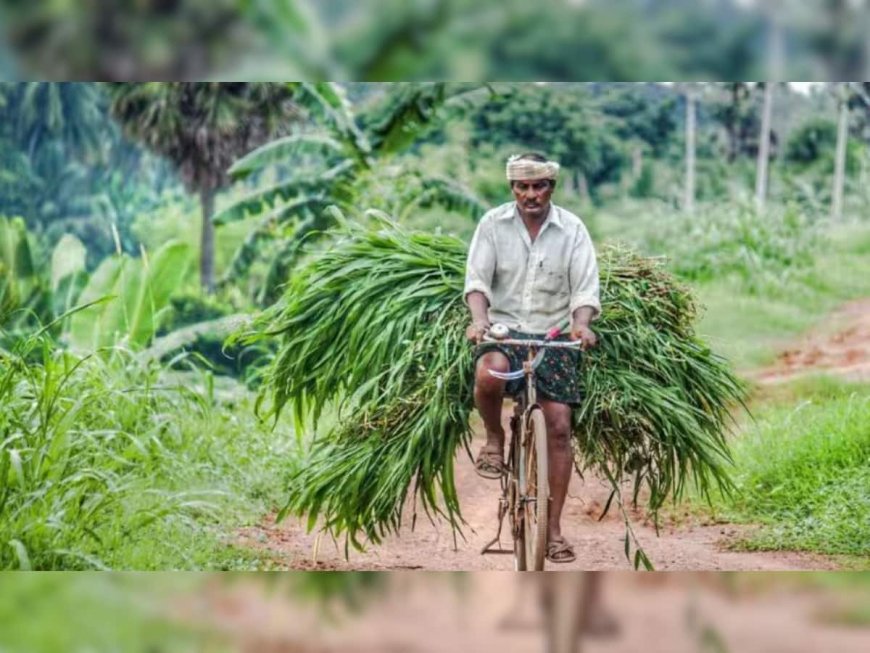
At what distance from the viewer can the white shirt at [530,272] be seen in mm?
6254

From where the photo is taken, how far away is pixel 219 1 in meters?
6.58

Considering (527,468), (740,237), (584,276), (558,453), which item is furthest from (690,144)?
(527,468)

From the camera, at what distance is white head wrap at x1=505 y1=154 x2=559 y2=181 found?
6.36 m

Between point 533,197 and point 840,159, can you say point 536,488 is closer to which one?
point 533,197

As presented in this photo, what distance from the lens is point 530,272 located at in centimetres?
626

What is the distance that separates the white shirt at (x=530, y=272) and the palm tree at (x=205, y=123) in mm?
1048

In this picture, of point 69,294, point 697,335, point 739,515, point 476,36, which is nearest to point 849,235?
point 697,335

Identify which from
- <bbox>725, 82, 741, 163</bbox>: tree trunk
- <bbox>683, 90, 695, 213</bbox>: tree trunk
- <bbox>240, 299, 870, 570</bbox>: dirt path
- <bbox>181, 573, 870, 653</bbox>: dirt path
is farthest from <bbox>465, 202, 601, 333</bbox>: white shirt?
<bbox>181, 573, 870, 653</bbox>: dirt path

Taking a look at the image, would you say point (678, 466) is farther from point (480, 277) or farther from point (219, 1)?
point (219, 1)

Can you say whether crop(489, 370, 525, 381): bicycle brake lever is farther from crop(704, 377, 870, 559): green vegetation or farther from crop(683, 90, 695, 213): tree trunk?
crop(683, 90, 695, 213): tree trunk

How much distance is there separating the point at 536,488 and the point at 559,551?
38cm

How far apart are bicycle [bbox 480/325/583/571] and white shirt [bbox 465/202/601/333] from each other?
0.12 meters

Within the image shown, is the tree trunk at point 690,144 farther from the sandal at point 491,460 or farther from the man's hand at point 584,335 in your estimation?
the sandal at point 491,460

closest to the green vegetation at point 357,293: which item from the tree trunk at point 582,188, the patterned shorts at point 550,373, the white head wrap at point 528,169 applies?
the tree trunk at point 582,188
